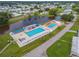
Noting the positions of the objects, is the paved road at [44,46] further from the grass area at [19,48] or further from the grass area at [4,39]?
the grass area at [4,39]

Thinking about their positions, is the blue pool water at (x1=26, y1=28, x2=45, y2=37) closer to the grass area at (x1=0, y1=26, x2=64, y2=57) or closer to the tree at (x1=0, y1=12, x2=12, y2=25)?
the grass area at (x1=0, y1=26, x2=64, y2=57)

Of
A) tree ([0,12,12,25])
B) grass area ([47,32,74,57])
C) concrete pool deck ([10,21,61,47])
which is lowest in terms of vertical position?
grass area ([47,32,74,57])

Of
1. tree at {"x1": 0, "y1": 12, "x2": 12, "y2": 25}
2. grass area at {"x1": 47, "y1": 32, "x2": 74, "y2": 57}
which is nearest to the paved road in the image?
grass area at {"x1": 47, "y1": 32, "x2": 74, "y2": 57}

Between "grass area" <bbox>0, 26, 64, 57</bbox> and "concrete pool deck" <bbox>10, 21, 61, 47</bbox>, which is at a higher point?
"concrete pool deck" <bbox>10, 21, 61, 47</bbox>

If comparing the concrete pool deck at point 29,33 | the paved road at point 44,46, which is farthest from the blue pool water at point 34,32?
the paved road at point 44,46

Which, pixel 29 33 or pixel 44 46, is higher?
pixel 29 33

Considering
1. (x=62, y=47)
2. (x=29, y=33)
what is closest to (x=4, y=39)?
(x=29, y=33)

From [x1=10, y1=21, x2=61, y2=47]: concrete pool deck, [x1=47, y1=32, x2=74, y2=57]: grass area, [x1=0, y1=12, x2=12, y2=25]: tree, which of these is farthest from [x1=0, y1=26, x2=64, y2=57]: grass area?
[x1=0, y1=12, x2=12, y2=25]: tree

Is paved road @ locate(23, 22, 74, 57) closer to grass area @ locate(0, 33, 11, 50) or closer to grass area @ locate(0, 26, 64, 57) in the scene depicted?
grass area @ locate(0, 26, 64, 57)

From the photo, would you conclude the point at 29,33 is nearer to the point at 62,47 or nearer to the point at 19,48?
the point at 19,48
